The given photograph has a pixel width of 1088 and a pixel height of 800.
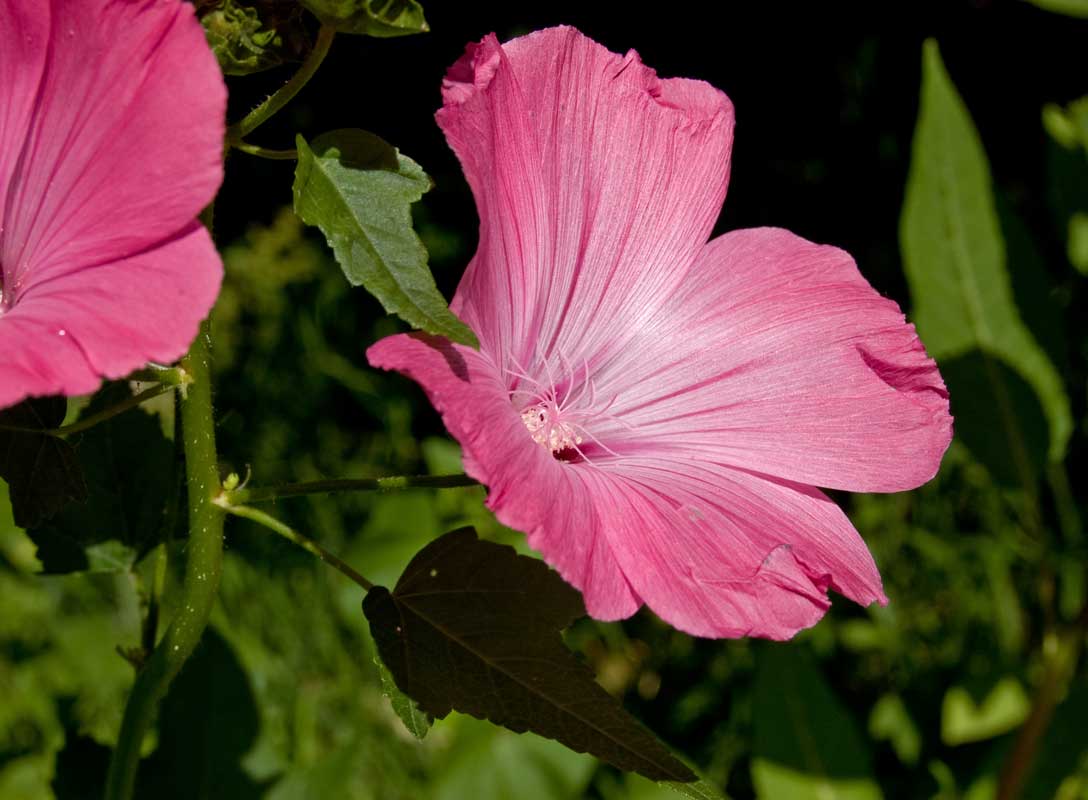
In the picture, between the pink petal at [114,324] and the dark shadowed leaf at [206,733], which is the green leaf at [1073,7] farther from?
the dark shadowed leaf at [206,733]

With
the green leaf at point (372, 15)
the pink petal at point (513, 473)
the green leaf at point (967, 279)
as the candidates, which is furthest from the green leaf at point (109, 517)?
the green leaf at point (967, 279)

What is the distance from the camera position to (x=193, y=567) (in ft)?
4.10

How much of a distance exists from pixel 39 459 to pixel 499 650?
48 cm

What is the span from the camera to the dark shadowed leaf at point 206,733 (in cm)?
191

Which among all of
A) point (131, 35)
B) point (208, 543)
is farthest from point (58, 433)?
point (131, 35)

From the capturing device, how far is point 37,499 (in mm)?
1209

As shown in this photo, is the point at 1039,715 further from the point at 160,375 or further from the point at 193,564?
the point at 160,375

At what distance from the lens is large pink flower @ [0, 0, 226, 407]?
103cm

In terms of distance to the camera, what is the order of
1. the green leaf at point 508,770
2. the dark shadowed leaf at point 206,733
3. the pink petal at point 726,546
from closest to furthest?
1. the pink petal at point 726,546
2. the dark shadowed leaf at point 206,733
3. the green leaf at point 508,770

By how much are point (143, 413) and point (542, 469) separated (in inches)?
26.5

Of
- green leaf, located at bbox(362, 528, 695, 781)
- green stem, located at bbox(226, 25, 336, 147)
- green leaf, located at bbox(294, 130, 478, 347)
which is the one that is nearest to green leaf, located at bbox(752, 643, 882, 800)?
green leaf, located at bbox(362, 528, 695, 781)

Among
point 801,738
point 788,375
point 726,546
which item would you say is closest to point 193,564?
point 726,546

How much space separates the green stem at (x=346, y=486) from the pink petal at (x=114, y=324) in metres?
0.24

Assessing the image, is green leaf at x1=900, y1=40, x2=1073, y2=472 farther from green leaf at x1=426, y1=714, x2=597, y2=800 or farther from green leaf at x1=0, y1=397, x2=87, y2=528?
green leaf at x1=0, y1=397, x2=87, y2=528
